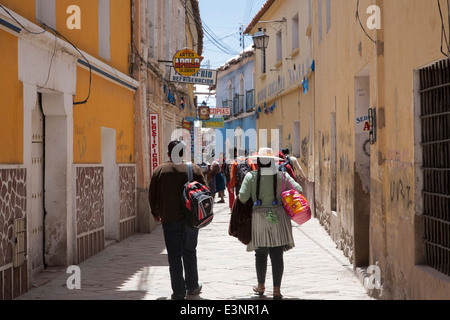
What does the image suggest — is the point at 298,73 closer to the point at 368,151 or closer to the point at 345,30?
the point at 345,30

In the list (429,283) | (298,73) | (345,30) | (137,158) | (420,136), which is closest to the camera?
(429,283)

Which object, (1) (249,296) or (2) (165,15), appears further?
(2) (165,15)

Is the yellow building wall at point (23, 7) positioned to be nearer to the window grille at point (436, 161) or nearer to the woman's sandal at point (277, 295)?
the woman's sandal at point (277, 295)

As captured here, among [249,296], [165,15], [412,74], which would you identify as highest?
[165,15]

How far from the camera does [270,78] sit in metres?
24.0

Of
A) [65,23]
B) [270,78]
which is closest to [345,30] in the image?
[65,23]

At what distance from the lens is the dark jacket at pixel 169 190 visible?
705cm

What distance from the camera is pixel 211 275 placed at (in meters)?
8.67

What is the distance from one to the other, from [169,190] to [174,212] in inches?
9.8

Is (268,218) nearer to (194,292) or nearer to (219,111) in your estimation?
(194,292)

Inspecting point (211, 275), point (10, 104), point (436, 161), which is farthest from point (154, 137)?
point (436, 161)

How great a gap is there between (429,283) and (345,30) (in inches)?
229

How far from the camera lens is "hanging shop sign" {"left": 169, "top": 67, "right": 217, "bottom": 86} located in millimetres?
16203

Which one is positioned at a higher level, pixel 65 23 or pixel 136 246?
pixel 65 23
